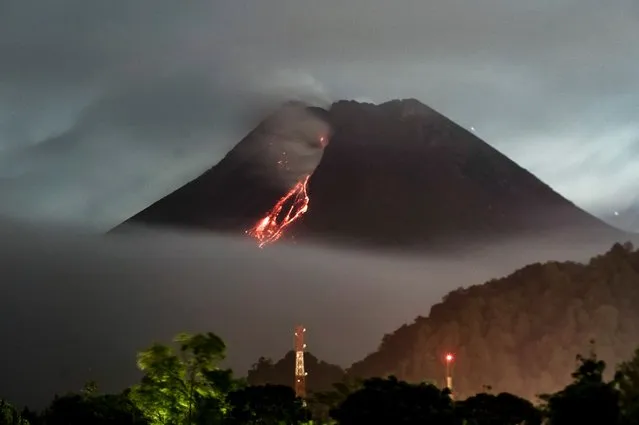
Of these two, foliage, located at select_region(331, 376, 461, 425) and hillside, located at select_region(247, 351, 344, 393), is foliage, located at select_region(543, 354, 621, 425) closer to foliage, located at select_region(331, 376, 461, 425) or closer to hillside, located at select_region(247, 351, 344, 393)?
foliage, located at select_region(331, 376, 461, 425)

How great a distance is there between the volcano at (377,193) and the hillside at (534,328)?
33554 millimetres

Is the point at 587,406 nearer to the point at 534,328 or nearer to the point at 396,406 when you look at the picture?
the point at 396,406

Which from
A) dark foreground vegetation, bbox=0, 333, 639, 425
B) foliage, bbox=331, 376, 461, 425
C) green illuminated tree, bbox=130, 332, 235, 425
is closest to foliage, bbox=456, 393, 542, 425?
dark foreground vegetation, bbox=0, 333, 639, 425

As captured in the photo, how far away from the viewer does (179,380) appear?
18.0 metres

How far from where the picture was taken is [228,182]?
90750mm

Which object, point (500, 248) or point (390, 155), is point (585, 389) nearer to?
point (500, 248)

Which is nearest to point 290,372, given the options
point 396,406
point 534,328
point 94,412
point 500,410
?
point 534,328

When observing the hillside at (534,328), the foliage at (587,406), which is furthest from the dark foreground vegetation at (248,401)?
the hillside at (534,328)

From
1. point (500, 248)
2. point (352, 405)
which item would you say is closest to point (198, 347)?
point (352, 405)

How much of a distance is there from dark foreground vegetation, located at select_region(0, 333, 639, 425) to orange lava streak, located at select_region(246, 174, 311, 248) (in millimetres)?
61050

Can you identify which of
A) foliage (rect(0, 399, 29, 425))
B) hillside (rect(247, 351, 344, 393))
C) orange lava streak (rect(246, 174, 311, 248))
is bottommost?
foliage (rect(0, 399, 29, 425))

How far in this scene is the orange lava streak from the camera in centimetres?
8125

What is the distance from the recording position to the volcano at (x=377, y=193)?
79.5 metres

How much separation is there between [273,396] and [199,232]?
242 ft
